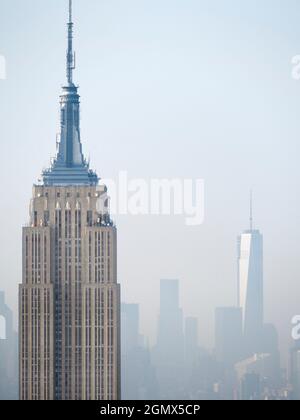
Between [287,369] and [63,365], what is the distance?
1971mm

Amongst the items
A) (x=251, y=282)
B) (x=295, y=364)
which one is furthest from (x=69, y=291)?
(x=295, y=364)

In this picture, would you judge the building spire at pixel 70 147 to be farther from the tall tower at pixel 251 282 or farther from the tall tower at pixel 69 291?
the tall tower at pixel 251 282

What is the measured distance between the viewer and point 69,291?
10109mm

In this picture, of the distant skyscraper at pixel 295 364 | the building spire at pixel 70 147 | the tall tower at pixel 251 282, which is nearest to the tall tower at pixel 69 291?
the building spire at pixel 70 147

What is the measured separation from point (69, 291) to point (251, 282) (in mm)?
1709

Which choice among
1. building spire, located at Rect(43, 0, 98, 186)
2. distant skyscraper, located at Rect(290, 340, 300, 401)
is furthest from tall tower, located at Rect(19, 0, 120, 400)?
distant skyscraper, located at Rect(290, 340, 300, 401)

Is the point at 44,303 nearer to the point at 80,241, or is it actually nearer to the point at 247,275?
the point at 80,241

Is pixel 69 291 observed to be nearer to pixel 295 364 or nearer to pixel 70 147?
pixel 70 147

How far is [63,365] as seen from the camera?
33.3ft

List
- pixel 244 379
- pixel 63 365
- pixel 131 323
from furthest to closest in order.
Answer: pixel 63 365
pixel 131 323
pixel 244 379

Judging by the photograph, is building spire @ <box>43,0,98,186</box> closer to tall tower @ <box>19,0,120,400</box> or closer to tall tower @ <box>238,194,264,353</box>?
tall tower @ <box>19,0,120,400</box>

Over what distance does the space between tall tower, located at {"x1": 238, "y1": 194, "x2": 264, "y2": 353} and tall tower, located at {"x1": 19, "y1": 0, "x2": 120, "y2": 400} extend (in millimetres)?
1087
